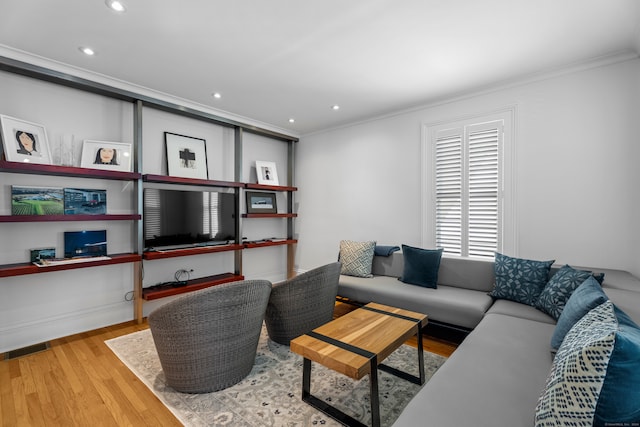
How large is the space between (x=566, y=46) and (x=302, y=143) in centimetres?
373

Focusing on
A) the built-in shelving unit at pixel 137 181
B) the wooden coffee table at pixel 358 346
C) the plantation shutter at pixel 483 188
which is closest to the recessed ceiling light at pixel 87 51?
the built-in shelving unit at pixel 137 181

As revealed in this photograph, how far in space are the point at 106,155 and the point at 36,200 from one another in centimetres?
73

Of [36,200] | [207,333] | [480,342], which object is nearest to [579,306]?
[480,342]

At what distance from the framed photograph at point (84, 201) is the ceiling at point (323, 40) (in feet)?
4.02

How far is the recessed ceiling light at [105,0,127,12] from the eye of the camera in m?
2.00

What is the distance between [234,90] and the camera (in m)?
3.48

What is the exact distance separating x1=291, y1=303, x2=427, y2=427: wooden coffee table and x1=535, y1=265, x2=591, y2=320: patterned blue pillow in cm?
99

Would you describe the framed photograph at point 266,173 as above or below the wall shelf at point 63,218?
above

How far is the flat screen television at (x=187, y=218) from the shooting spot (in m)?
3.52

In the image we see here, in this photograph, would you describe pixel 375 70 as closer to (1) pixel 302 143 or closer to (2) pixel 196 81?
(2) pixel 196 81

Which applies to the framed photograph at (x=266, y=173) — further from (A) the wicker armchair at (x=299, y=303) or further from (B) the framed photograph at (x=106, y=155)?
(A) the wicker armchair at (x=299, y=303)

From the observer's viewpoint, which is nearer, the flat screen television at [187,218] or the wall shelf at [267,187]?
the flat screen television at [187,218]

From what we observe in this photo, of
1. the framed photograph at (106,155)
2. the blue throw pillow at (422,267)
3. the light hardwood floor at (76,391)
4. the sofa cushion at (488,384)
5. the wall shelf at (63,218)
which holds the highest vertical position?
the framed photograph at (106,155)

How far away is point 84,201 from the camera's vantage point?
3.13m
